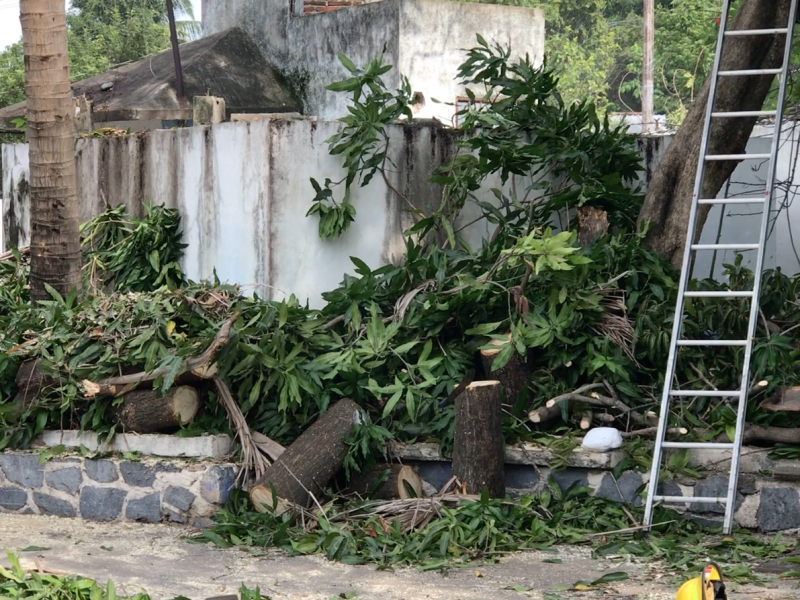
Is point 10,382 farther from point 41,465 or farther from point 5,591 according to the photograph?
point 5,591

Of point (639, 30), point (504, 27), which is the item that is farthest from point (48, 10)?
point (639, 30)

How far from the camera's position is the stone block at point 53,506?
290 inches

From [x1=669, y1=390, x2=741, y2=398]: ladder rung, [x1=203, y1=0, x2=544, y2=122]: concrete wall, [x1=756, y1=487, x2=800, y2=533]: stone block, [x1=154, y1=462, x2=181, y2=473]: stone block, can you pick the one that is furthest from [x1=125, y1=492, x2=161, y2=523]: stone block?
[x1=203, y1=0, x2=544, y2=122]: concrete wall

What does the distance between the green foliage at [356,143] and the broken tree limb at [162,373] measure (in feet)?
4.35

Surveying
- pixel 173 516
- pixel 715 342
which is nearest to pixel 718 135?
pixel 715 342

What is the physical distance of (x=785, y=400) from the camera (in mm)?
6684

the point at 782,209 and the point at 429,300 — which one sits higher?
the point at 782,209

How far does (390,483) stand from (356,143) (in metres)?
2.61

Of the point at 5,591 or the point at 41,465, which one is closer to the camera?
the point at 5,591

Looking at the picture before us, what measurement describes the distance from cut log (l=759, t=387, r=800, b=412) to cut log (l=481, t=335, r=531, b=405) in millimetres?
1610

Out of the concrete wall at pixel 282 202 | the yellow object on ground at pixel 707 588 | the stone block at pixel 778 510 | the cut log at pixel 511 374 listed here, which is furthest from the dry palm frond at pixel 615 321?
the yellow object on ground at pixel 707 588

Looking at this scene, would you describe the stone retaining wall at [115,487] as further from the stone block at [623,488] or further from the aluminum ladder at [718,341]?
the aluminum ladder at [718,341]

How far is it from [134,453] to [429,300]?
229 cm

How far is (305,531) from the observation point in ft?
21.6
